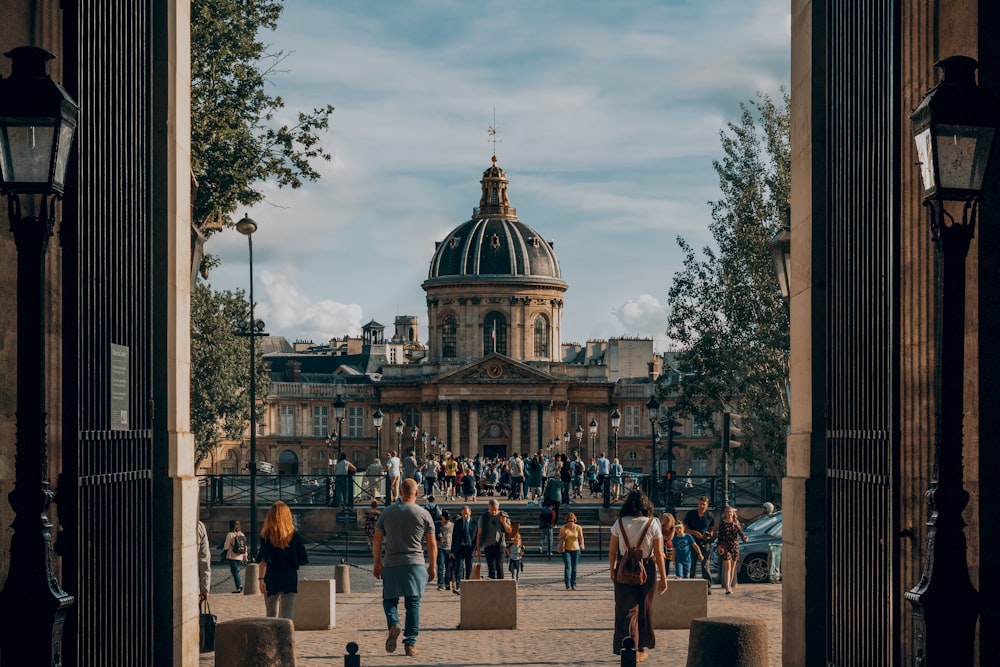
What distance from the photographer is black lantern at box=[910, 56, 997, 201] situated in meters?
8.20

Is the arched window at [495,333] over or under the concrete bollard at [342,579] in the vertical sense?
over

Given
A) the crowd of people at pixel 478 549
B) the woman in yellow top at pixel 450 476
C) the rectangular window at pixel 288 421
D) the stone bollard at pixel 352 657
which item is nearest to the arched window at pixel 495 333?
the rectangular window at pixel 288 421

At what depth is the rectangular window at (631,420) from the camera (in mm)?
Answer: 123562

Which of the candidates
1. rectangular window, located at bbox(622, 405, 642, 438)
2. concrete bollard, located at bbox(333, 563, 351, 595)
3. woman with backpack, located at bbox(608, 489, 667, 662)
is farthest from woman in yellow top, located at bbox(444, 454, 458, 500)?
rectangular window, located at bbox(622, 405, 642, 438)

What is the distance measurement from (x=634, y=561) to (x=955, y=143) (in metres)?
8.11

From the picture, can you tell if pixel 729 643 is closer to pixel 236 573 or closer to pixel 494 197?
pixel 236 573

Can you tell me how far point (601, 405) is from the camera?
4774 inches

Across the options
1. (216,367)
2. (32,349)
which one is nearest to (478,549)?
(32,349)

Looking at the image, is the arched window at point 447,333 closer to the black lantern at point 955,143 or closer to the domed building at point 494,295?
the domed building at point 494,295

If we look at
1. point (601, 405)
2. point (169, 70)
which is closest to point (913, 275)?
point (169, 70)

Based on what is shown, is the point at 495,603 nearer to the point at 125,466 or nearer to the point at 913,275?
the point at 125,466

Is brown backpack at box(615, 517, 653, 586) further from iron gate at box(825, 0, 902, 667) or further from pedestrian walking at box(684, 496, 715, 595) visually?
pedestrian walking at box(684, 496, 715, 595)

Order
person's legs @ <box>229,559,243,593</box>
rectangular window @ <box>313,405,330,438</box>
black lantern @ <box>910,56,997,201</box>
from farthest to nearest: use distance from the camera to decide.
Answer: rectangular window @ <box>313,405,330,438</box>, person's legs @ <box>229,559,243,593</box>, black lantern @ <box>910,56,997,201</box>

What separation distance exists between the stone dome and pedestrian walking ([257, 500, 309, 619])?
4321 inches
